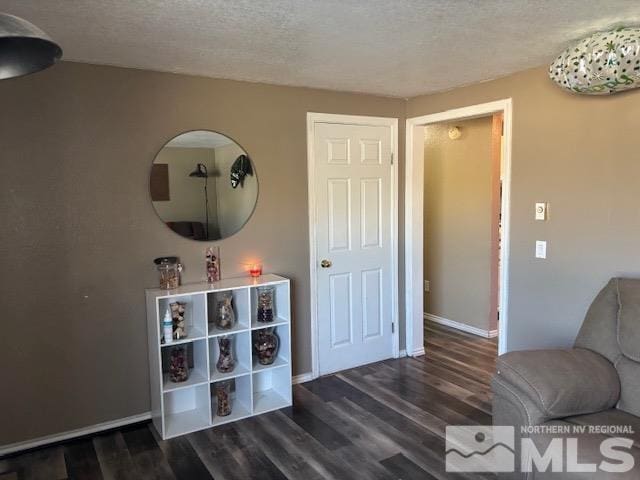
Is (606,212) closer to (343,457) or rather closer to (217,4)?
(343,457)

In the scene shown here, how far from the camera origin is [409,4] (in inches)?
75.2

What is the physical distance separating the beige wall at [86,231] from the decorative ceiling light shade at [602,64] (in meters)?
1.89

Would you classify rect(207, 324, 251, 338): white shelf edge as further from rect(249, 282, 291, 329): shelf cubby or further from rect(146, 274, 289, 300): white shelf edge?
rect(146, 274, 289, 300): white shelf edge

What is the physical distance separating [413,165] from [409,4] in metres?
2.09

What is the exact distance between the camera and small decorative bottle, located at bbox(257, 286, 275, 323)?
3.21 metres

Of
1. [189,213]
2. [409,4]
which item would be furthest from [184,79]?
[409,4]

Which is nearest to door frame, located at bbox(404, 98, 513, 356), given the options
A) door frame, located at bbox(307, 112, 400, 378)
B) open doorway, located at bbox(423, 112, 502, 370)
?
door frame, located at bbox(307, 112, 400, 378)

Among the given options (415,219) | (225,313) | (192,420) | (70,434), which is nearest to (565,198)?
(415,219)

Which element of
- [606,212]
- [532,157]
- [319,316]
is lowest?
[319,316]

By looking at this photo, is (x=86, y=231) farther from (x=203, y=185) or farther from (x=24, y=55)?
(x=24, y=55)

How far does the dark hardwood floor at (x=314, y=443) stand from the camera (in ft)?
8.09

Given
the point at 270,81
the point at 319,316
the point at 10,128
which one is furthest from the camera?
the point at 319,316

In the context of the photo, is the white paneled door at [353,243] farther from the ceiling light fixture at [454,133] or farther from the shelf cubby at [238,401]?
the ceiling light fixture at [454,133]

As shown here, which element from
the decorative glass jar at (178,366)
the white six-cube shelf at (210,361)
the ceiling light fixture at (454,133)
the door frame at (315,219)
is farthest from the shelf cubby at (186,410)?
the ceiling light fixture at (454,133)
